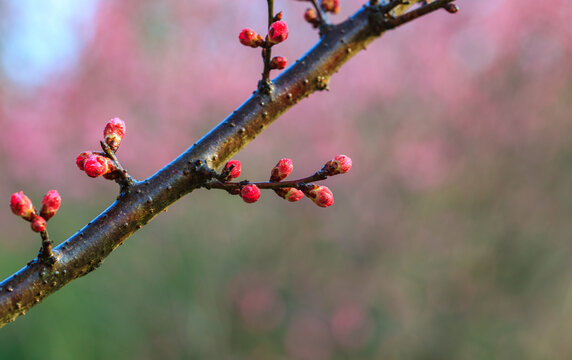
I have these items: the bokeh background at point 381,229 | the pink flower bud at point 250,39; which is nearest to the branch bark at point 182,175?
the pink flower bud at point 250,39

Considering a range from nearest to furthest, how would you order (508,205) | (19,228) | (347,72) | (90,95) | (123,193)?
1. (123,193)
2. (508,205)
3. (347,72)
4. (90,95)
5. (19,228)

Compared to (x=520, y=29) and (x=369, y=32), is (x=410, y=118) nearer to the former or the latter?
(x=520, y=29)

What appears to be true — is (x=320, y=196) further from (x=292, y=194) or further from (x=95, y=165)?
(x=95, y=165)

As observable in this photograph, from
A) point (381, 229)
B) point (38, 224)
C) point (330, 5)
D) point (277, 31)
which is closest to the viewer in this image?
point (38, 224)

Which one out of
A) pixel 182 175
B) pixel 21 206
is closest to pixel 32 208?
pixel 21 206

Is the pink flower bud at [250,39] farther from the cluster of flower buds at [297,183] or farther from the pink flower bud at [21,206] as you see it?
the pink flower bud at [21,206]

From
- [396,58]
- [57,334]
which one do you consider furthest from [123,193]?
[396,58]
